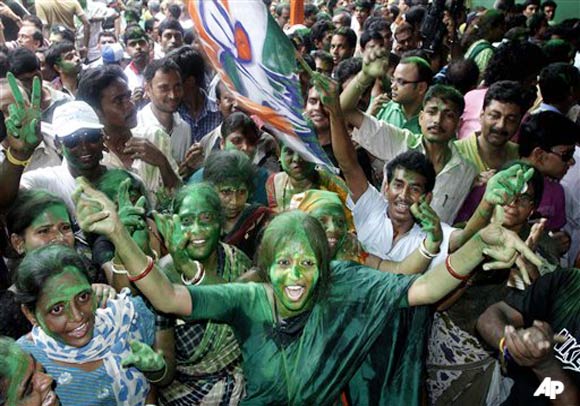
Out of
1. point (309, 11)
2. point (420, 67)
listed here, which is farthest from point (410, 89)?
point (309, 11)

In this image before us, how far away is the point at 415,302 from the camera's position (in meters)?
2.46

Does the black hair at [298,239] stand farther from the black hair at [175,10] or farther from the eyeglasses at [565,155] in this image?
the black hair at [175,10]

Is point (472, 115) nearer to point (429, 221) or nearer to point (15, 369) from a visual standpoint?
point (429, 221)

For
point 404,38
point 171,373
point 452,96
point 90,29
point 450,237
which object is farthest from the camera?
point 90,29

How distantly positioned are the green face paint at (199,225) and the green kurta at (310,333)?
36cm

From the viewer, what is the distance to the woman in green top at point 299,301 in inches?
88.1

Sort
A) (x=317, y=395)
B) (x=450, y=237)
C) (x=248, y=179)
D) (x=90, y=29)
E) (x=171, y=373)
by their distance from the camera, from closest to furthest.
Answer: (x=317, y=395), (x=171, y=373), (x=450, y=237), (x=248, y=179), (x=90, y=29)

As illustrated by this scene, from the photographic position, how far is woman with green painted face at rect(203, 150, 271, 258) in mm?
3186

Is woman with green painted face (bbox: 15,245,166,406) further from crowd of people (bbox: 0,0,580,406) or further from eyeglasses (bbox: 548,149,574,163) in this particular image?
eyeglasses (bbox: 548,149,574,163)

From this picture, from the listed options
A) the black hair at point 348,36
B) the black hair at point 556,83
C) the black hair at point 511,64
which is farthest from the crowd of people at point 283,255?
the black hair at point 348,36

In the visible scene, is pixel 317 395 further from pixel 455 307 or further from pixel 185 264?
pixel 455 307

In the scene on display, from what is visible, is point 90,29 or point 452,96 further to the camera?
point 90,29

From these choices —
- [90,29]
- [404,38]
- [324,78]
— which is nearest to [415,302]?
[324,78]

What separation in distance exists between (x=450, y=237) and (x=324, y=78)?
853 mm
